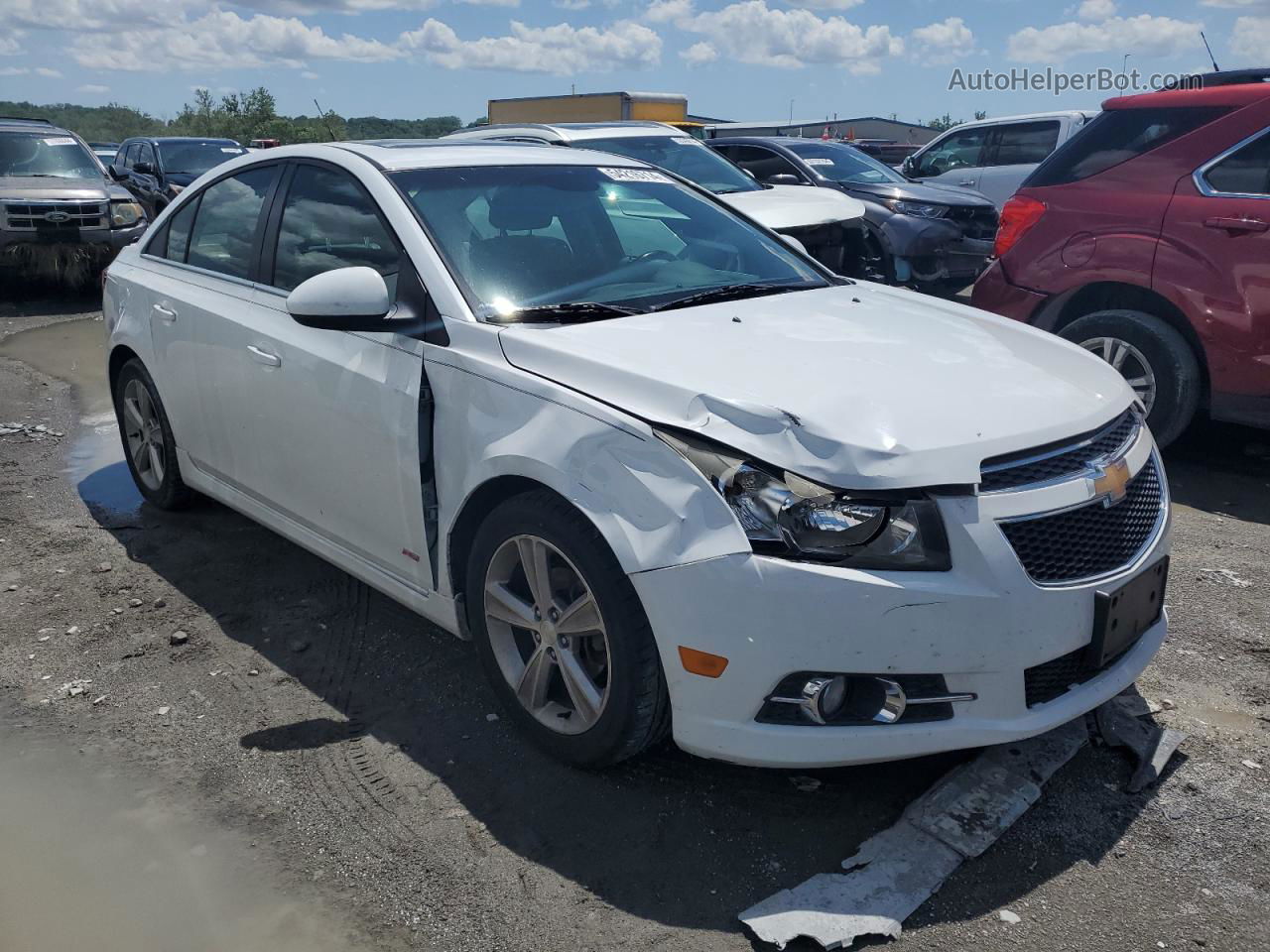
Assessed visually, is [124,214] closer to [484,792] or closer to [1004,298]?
[1004,298]

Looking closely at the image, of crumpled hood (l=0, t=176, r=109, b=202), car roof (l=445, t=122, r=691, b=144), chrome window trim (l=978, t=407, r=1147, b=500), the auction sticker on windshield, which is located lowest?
chrome window trim (l=978, t=407, r=1147, b=500)

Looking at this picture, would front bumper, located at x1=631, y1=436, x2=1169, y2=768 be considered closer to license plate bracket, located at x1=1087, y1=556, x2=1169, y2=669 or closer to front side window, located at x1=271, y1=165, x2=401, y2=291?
license plate bracket, located at x1=1087, y1=556, x2=1169, y2=669

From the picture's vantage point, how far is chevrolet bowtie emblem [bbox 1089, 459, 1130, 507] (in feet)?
9.13

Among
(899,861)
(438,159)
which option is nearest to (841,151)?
(438,159)

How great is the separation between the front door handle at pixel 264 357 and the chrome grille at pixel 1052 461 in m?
2.47

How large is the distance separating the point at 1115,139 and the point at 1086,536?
12.9 ft

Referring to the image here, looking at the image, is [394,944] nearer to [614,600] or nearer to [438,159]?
[614,600]

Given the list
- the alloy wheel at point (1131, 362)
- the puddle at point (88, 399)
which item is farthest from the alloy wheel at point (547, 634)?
the alloy wheel at point (1131, 362)

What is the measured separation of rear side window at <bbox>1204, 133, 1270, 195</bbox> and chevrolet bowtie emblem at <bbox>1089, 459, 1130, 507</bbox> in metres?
3.22

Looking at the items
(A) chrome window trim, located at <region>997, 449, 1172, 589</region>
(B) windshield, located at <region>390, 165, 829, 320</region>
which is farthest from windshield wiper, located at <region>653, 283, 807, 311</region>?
(A) chrome window trim, located at <region>997, 449, 1172, 589</region>

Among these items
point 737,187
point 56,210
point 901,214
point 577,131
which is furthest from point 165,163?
point 901,214

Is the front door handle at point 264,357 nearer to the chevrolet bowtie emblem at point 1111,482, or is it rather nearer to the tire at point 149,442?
the tire at point 149,442

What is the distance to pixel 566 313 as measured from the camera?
10.9ft

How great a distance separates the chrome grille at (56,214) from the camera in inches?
451
